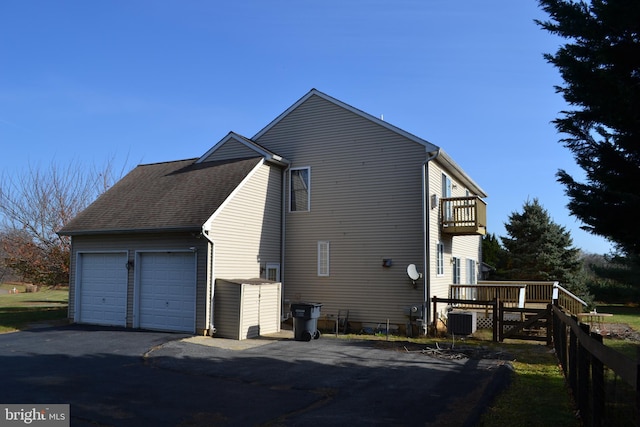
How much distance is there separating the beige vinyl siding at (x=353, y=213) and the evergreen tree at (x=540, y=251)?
56.0ft

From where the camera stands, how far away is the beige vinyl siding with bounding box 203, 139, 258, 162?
62.2ft

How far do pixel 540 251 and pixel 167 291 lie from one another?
928 inches

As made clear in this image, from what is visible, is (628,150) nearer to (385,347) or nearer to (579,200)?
(579,200)

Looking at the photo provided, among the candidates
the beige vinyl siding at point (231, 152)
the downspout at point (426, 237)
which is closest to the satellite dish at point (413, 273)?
the downspout at point (426, 237)

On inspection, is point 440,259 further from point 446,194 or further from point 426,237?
point 446,194

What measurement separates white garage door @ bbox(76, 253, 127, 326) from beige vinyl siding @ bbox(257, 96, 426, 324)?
5.74 meters

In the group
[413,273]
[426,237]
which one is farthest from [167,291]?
[426,237]

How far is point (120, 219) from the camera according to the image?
1738 centimetres

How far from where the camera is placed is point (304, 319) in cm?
1475

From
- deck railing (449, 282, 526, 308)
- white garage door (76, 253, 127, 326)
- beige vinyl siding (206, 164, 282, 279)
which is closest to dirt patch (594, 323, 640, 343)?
deck railing (449, 282, 526, 308)

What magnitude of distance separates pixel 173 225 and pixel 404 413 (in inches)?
403

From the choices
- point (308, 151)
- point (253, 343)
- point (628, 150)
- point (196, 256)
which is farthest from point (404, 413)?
point (308, 151)

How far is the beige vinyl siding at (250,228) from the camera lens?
15915 mm

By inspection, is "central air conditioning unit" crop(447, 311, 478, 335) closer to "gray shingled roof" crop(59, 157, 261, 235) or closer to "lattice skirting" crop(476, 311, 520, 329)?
"lattice skirting" crop(476, 311, 520, 329)
